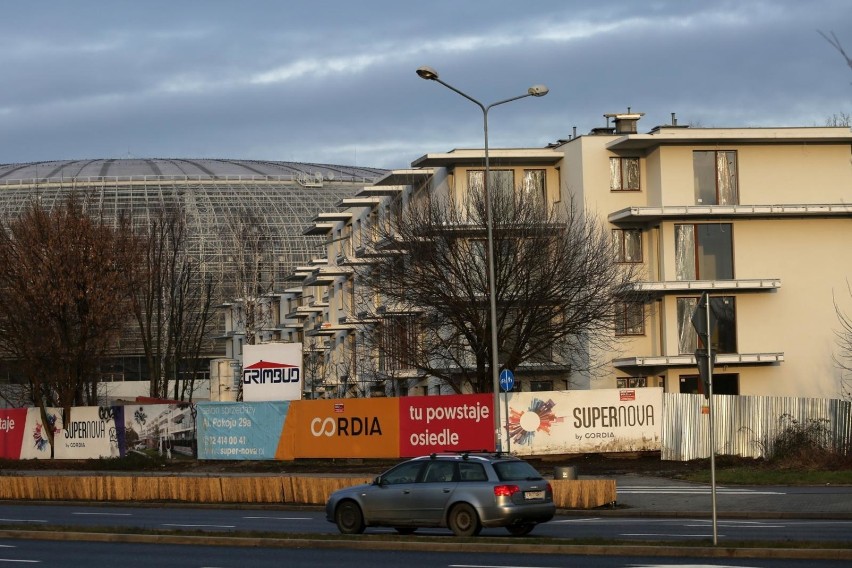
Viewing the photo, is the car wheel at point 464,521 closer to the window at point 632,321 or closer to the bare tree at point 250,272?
the window at point 632,321

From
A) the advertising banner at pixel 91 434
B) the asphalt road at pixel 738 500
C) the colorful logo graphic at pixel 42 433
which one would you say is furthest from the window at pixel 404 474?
the colorful logo graphic at pixel 42 433

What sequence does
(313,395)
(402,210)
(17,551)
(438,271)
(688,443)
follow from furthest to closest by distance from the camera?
(313,395) < (402,210) < (438,271) < (688,443) < (17,551)

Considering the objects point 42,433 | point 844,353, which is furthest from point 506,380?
point 42,433

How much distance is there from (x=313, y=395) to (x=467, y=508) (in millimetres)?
57300

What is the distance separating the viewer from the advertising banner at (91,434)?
49906 mm

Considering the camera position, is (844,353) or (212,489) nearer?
(212,489)

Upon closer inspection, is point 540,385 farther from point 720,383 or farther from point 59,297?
point 59,297

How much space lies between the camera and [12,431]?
2146 inches

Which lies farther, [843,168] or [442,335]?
[843,168]

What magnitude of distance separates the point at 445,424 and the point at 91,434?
16502 millimetres

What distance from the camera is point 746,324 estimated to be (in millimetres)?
55594

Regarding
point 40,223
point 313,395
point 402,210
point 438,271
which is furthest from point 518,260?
point 313,395

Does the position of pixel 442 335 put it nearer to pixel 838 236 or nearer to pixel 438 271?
pixel 438 271

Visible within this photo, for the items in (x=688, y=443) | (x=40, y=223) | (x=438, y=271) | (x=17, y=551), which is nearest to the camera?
(x=17, y=551)
